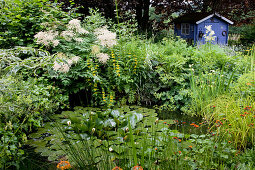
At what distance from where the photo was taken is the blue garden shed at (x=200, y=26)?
778 cm

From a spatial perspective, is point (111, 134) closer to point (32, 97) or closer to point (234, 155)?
point (32, 97)

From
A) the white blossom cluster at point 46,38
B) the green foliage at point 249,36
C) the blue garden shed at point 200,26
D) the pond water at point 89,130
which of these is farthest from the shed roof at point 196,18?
the white blossom cluster at point 46,38

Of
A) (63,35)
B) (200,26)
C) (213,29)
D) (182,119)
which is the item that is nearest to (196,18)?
(200,26)

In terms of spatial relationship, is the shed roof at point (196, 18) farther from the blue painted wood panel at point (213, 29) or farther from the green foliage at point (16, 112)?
the green foliage at point (16, 112)

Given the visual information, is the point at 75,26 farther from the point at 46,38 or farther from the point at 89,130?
the point at 89,130

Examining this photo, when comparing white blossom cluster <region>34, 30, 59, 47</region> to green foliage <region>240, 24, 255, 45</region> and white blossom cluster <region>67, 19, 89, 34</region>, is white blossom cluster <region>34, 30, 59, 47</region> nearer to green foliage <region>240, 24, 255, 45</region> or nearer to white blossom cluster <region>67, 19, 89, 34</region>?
white blossom cluster <region>67, 19, 89, 34</region>

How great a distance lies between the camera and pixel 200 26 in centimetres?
780

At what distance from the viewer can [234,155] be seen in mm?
2113

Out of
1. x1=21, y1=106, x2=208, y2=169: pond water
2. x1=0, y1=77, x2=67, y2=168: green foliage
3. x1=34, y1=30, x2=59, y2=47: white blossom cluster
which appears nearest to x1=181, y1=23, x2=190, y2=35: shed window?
x1=21, y1=106, x2=208, y2=169: pond water

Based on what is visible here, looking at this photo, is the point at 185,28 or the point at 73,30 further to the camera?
the point at 185,28

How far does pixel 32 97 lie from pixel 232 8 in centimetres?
826

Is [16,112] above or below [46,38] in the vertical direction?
below

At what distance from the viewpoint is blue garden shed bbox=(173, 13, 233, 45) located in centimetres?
778

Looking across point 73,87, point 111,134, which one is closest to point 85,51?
point 73,87
